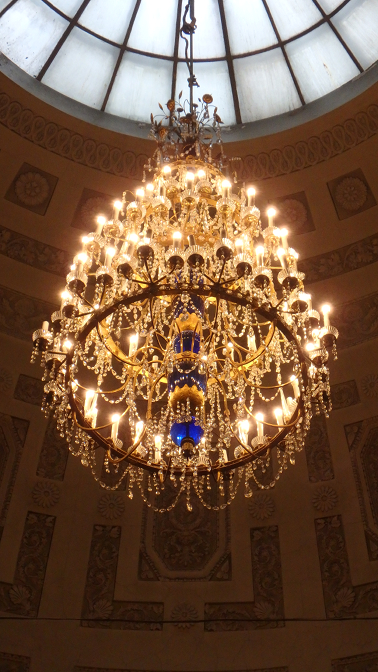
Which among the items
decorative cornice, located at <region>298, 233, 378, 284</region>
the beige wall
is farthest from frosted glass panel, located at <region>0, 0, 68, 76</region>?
decorative cornice, located at <region>298, 233, 378, 284</region>

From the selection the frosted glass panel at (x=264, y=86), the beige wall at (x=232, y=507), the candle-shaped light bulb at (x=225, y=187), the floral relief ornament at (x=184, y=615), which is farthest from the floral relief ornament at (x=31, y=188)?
the floral relief ornament at (x=184, y=615)

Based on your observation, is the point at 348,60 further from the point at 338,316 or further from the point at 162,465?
the point at 162,465

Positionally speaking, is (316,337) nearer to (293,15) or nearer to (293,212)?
(293,212)

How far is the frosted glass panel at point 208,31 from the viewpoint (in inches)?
314

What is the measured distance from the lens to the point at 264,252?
523cm

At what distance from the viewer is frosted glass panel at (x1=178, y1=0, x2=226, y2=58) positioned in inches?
314

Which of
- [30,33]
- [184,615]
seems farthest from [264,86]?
[184,615]

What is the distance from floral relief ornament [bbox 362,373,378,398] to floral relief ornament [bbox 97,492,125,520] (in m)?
2.81

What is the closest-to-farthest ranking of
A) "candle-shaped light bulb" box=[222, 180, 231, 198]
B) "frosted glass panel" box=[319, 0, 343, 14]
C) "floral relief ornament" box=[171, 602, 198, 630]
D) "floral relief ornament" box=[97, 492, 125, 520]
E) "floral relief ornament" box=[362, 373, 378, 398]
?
"candle-shaped light bulb" box=[222, 180, 231, 198], "floral relief ornament" box=[171, 602, 198, 630], "floral relief ornament" box=[97, 492, 125, 520], "floral relief ornament" box=[362, 373, 378, 398], "frosted glass panel" box=[319, 0, 343, 14]

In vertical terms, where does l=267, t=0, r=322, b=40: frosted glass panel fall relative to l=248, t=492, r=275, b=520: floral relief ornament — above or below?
above

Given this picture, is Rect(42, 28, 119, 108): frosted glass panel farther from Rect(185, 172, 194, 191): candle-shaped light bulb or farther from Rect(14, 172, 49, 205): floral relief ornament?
Rect(185, 172, 194, 191): candle-shaped light bulb

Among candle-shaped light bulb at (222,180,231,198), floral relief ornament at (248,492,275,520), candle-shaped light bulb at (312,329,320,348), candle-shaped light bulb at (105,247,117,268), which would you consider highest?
candle-shaped light bulb at (222,180,231,198)

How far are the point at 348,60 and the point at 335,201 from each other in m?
1.55

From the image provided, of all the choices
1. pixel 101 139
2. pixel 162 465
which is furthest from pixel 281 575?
pixel 101 139
